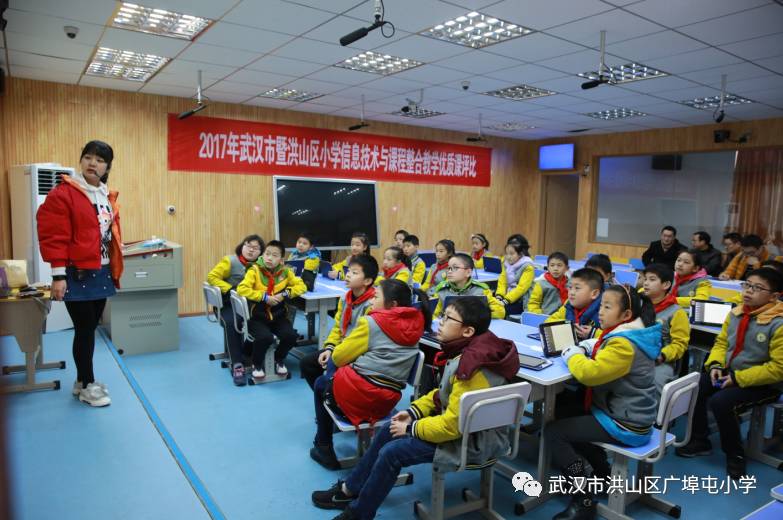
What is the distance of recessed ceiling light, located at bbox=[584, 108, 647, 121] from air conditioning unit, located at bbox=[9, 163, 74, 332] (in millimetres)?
6650

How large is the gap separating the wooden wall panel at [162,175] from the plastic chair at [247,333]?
2668mm

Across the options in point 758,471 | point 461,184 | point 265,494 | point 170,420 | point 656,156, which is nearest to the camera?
point 265,494

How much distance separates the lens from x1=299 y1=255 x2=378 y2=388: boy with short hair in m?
3.24

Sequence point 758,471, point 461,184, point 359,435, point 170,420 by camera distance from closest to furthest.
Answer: point 359,435
point 758,471
point 170,420
point 461,184

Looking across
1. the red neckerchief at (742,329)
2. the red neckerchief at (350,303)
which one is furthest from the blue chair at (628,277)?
the red neckerchief at (350,303)

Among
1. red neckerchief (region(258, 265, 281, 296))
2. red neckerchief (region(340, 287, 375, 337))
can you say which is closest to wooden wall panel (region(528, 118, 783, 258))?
red neckerchief (region(258, 265, 281, 296))

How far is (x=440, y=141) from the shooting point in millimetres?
9016

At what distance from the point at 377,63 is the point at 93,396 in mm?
3809

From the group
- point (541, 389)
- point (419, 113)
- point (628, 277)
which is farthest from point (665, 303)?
point (419, 113)

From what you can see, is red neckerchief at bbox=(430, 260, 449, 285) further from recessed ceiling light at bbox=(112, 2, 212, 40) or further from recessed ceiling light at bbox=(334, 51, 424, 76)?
recessed ceiling light at bbox=(112, 2, 212, 40)

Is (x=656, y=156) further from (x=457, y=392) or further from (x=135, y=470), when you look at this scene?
(x=135, y=470)

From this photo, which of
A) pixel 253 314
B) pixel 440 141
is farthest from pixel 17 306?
pixel 440 141

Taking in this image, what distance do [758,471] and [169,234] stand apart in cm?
629

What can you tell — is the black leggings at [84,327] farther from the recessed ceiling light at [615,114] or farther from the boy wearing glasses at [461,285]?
the recessed ceiling light at [615,114]
